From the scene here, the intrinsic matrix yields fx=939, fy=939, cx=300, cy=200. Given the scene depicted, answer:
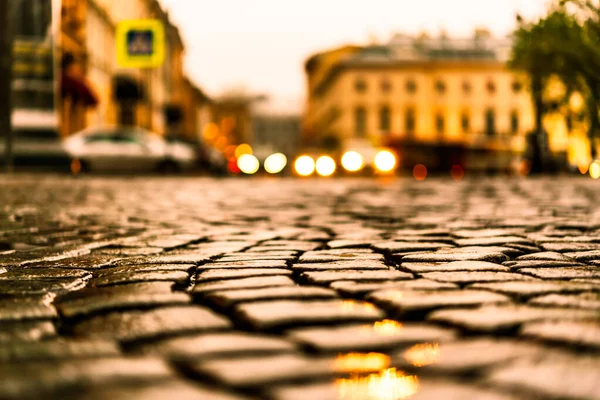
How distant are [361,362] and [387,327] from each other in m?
0.49

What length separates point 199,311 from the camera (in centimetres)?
307

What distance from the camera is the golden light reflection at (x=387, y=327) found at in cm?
272

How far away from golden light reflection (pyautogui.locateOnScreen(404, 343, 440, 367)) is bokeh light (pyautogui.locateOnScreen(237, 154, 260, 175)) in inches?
917

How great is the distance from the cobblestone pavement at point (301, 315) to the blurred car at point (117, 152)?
60.6 ft

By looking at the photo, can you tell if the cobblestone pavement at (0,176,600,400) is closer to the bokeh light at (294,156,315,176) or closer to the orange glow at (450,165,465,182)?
the bokeh light at (294,156,315,176)

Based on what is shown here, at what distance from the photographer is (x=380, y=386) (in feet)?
6.85

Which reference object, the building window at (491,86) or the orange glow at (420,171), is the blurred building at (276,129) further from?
the orange glow at (420,171)

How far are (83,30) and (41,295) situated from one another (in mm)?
33761

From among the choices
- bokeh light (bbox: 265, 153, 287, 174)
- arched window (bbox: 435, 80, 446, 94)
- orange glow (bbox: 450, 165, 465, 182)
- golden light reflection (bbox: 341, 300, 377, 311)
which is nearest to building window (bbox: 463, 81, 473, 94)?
arched window (bbox: 435, 80, 446, 94)

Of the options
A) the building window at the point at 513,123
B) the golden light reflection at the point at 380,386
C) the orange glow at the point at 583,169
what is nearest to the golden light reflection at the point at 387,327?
the golden light reflection at the point at 380,386

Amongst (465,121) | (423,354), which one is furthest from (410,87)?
(423,354)

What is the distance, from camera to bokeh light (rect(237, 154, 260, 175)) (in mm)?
25797

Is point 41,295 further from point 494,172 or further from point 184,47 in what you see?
point 184,47

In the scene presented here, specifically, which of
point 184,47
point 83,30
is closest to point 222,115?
point 184,47
